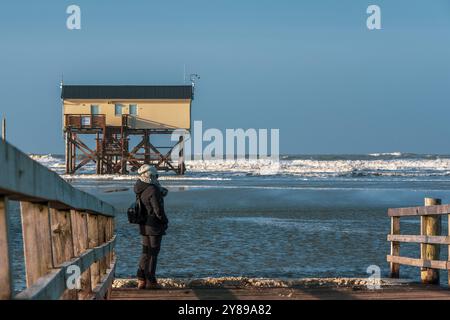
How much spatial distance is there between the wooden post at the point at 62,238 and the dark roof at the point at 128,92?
2084 inches

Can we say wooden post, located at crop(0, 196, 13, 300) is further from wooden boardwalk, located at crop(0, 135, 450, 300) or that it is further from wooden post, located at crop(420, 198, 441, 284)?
wooden post, located at crop(420, 198, 441, 284)

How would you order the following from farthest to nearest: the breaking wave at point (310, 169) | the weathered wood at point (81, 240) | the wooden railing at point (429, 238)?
the breaking wave at point (310, 169), the wooden railing at point (429, 238), the weathered wood at point (81, 240)

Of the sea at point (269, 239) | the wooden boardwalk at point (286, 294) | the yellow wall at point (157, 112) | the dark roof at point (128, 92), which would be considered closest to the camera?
the wooden boardwalk at point (286, 294)

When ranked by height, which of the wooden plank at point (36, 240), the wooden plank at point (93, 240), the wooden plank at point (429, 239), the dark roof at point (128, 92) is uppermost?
the dark roof at point (128, 92)

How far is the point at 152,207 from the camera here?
9914 mm

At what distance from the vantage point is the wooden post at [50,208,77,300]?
17.7ft

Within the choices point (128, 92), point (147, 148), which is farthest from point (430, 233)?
point (147, 148)

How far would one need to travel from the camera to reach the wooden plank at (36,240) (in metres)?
Answer: 4.22

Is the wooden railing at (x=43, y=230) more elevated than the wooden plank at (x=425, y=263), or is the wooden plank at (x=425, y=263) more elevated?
the wooden railing at (x=43, y=230)

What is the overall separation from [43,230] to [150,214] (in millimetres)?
5553

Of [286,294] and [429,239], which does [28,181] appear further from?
[429,239]

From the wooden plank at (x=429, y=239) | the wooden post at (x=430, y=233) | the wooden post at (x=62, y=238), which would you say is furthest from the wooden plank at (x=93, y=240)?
the wooden post at (x=430, y=233)

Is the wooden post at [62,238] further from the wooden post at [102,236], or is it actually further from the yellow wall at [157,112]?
the yellow wall at [157,112]
